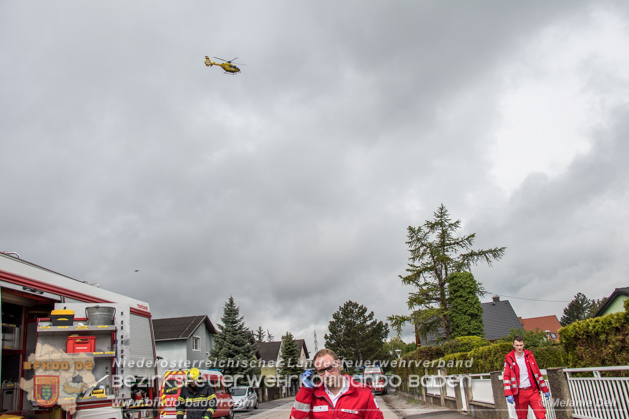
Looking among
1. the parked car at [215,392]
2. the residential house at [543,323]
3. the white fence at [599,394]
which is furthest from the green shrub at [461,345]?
the residential house at [543,323]

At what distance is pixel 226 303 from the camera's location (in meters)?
37.8

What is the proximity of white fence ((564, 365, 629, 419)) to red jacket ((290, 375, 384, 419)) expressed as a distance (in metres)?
4.29

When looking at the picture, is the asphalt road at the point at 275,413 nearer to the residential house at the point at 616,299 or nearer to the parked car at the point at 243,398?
the parked car at the point at 243,398

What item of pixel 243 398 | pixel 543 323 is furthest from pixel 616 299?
pixel 543 323

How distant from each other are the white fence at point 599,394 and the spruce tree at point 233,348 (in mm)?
30851

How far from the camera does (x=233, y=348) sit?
36375mm

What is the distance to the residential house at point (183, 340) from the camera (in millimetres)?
35969

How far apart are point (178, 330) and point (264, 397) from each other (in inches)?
419

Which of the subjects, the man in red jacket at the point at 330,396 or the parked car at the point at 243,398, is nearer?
the man in red jacket at the point at 330,396

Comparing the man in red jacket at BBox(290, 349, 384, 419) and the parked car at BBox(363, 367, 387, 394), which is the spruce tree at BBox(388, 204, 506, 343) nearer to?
the parked car at BBox(363, 367, 387, 394)

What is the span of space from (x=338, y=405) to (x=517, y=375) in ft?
17.4

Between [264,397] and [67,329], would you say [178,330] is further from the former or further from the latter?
[67,329]

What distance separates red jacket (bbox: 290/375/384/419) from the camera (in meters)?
3.48

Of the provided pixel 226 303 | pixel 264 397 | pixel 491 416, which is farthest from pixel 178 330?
pixel 491 416
